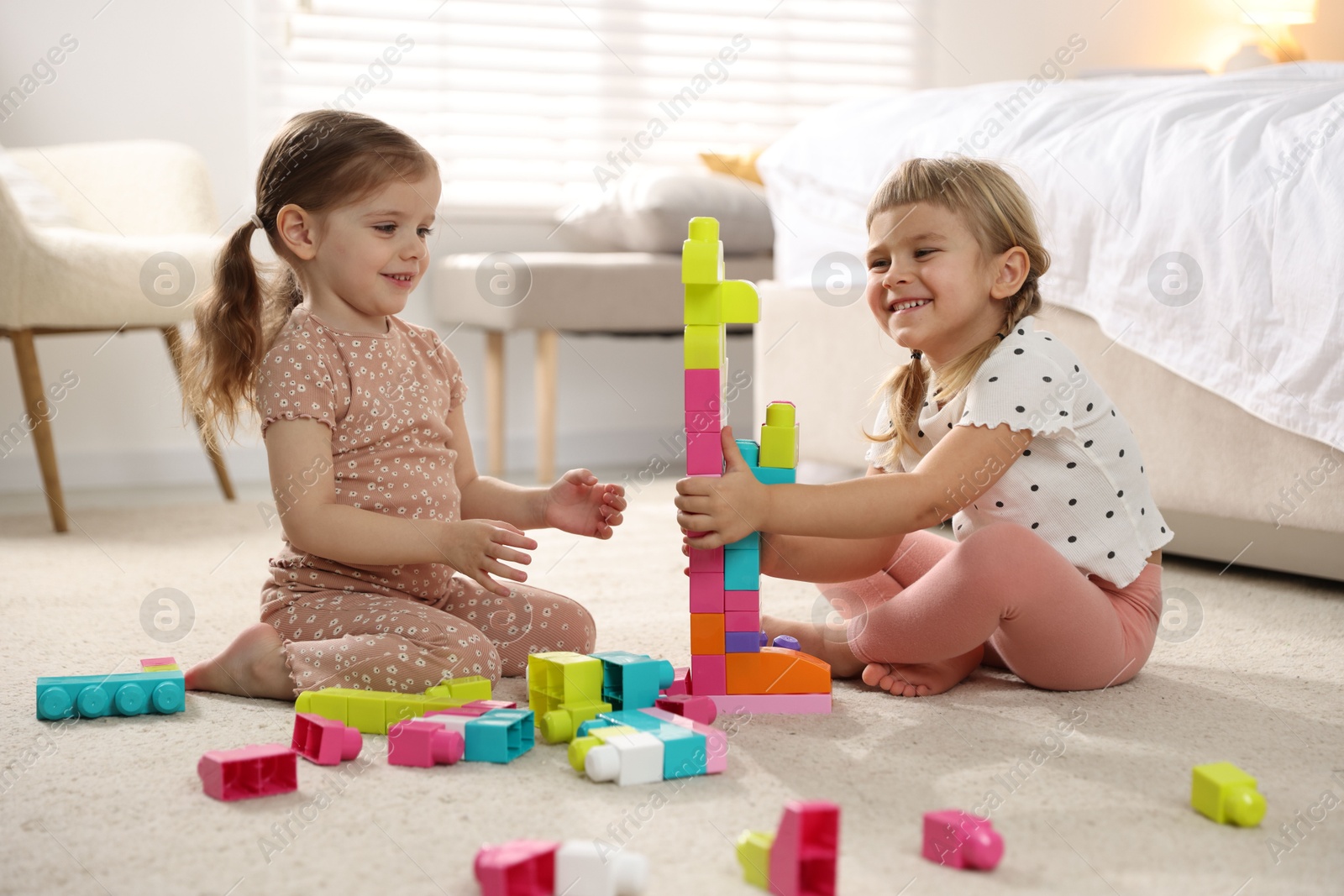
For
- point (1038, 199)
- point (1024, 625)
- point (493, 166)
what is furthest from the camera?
point (493, 166)

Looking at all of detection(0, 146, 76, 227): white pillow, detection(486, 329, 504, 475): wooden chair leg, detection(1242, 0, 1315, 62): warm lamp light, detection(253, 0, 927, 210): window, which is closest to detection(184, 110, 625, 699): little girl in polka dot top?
detection(0, 146, 76, 227): white pillow

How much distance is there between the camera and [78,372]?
2.42 m

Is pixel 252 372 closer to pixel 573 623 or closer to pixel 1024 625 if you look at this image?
pixel 573 623

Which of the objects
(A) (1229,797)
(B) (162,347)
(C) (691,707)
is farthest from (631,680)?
(B) (162,347)

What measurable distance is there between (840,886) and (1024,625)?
0.41 m

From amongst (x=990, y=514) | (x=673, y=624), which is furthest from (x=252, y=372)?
(x=990, y=514)

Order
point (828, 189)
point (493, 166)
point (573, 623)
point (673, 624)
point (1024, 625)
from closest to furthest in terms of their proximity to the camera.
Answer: point (1024, 625)
point (573, 623)
point (673, 624)
point (828, 189)
point (493, 166)

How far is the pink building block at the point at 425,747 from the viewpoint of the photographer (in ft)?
2.76

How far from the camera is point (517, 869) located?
0.62m

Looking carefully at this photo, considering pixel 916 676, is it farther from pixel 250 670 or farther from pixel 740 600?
pixel 250 670

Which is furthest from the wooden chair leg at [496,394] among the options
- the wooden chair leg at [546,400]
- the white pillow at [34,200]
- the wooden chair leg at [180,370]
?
the white pillow at [34,200]

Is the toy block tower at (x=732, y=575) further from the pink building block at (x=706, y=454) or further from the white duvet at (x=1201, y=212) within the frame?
the white duvet at (x=1201, y=212)

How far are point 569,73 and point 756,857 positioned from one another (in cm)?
250

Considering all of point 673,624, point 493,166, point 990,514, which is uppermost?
point 493,166
